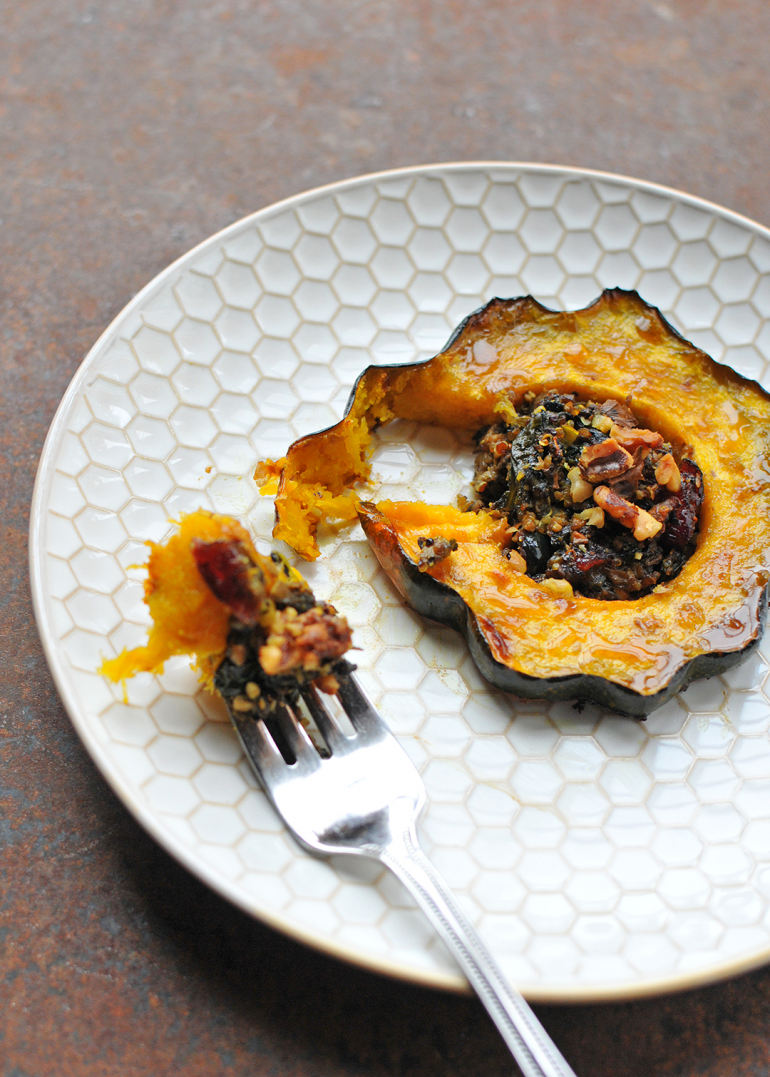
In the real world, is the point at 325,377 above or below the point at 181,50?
below

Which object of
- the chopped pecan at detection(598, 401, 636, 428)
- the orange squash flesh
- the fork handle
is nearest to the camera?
the fork handle

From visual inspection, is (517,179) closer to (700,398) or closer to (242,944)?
(700,398)

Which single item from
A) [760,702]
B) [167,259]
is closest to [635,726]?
[760,702]

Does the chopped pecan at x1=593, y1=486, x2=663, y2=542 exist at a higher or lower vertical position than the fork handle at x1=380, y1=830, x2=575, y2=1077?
higher

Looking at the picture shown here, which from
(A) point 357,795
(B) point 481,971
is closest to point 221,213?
(A) point 357,795

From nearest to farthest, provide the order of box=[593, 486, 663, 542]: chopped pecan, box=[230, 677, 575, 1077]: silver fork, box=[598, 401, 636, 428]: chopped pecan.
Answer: box=[230, 677, 575, 1077]: silver fork < box=[593, 486, 663, 542]: chopped pecan < box=[598, 401, 636, 428]: chopped pecan

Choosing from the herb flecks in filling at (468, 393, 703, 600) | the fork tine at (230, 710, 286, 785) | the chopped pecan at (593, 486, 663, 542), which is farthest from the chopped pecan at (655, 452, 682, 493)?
the fork tine at (230, 710, 286, 785)

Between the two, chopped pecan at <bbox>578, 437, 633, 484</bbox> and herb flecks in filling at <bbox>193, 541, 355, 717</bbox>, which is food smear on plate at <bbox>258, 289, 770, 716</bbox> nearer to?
chopped pecan at <bbox>578, 437, 633, 484</bbox>
